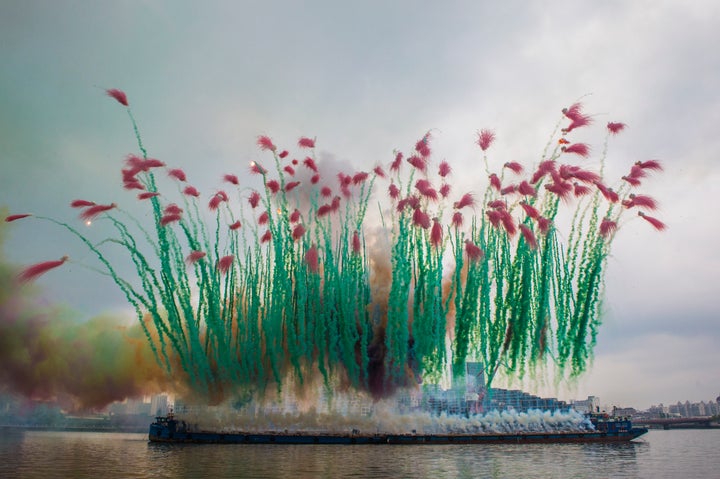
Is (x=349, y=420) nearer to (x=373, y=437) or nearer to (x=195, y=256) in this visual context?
(x=373, y=437)

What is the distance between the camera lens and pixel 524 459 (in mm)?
48750

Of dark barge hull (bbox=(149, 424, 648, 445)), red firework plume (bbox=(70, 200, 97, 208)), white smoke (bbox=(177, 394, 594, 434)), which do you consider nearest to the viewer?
red firework plume (bbox=(70, 200, 97, 208))

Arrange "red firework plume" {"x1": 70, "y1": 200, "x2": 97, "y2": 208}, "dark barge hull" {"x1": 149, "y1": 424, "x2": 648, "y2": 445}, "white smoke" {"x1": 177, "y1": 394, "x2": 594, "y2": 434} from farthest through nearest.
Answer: "white smoke" {"x1": 177, "y1": 394, "x2": 594, "y2": 434}, "dark barge hull" {"x1": 149, "y1": 424, "x2": 648, "y2": 445}, "red firework plume" {"x1": 70, "y1": 200, "x2": 97, "y2": 208}

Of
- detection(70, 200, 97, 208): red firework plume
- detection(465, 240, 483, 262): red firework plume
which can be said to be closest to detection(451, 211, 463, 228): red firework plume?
detection(465, 240, 483, 262): red firework plume

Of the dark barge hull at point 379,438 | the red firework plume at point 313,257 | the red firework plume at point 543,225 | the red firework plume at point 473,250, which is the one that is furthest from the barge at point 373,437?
the red firework plume at point 543,225

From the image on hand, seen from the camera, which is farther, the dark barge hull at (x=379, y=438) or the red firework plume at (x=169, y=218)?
the dark barge hull at (x=379, y=438)

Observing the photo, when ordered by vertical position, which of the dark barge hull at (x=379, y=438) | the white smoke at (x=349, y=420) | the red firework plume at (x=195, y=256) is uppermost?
the red firework plume at (x=195, y=256)

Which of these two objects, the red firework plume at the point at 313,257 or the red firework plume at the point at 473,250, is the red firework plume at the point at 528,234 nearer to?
the red firework plume at the point at 473,250

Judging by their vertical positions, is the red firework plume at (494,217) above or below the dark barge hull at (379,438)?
above

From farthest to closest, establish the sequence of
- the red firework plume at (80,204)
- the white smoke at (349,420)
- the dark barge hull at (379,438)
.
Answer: the white smoke at (349,420)
the dark barge hull at (379,438)
the red firework plume at (80,204)

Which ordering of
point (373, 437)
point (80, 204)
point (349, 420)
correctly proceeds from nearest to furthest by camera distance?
point (80, 204), point (373, 437), point (349, 420)

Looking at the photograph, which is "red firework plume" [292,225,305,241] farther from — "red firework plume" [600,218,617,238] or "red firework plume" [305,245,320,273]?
"red firework plume" [600,218,617,238]

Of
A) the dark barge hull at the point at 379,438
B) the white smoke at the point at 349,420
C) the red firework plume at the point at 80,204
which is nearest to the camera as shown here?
the red firework plume at the point at 80,204

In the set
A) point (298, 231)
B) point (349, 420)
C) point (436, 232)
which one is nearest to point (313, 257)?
point (298, 231)
